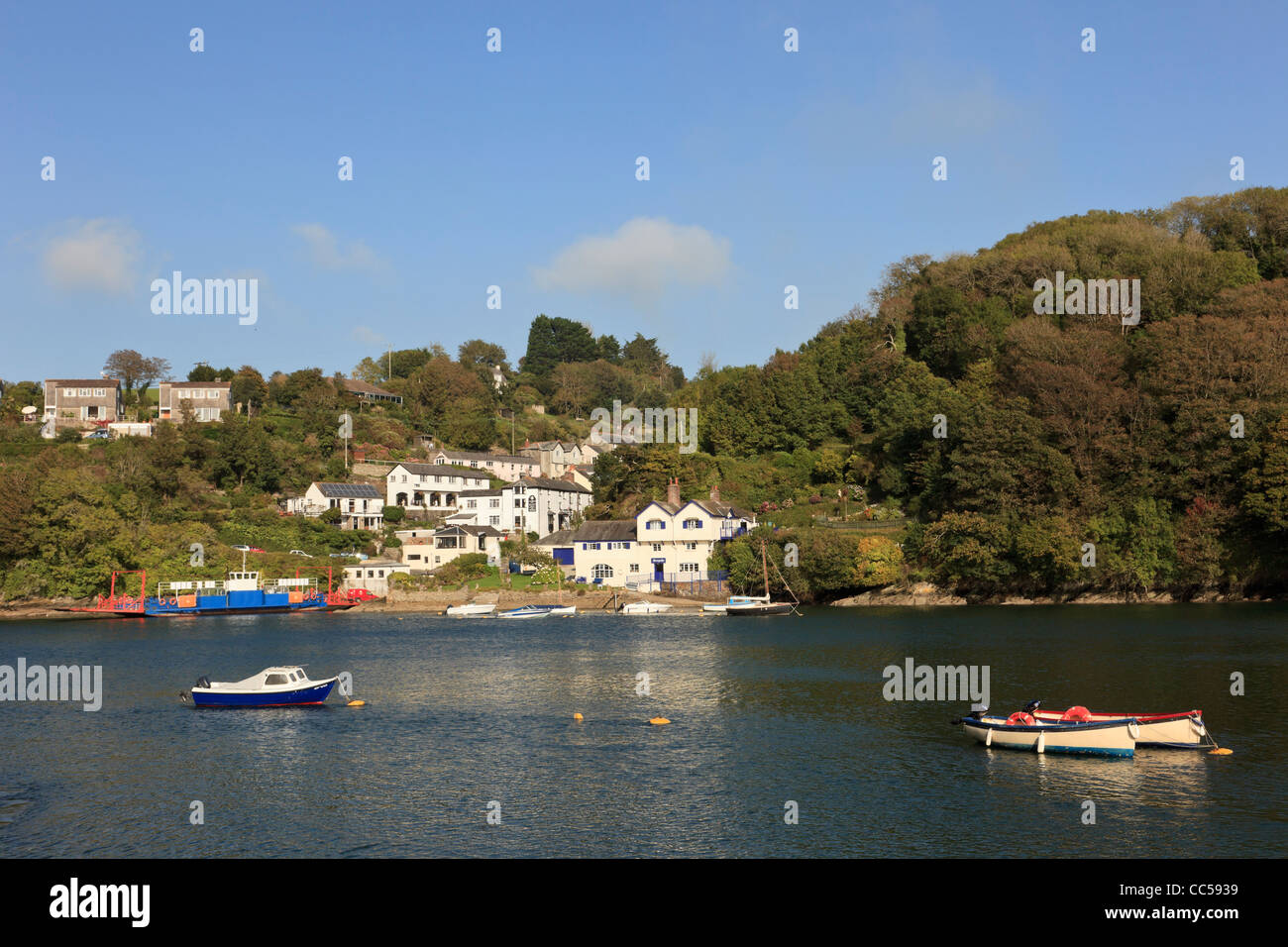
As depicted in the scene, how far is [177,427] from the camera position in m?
127

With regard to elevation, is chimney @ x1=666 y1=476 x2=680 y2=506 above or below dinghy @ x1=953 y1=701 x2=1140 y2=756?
above

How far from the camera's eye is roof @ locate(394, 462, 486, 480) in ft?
417

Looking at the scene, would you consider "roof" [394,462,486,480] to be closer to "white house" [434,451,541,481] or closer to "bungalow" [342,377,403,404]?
"white house" [434,451,541,481]

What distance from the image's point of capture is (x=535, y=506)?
400ft

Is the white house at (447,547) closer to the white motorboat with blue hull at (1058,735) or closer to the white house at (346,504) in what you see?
the white house at (346,504)

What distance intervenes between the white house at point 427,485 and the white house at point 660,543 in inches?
1256

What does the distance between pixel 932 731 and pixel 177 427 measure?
379ft

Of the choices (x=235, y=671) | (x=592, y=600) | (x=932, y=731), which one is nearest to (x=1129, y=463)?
(x=592, y=600)

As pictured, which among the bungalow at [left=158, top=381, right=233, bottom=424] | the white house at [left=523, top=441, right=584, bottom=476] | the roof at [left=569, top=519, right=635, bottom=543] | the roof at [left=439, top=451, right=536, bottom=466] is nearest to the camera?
the roof at [left=569, top=519, right=635, bottom=543]

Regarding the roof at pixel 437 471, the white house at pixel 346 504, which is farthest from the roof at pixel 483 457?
→ the white house at pixel 346 504

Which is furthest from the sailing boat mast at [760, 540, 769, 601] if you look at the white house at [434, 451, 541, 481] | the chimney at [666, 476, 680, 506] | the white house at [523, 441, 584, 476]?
the white house at [523, 441, 584, 476]

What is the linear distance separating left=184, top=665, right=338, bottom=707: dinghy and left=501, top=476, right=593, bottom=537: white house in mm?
74878

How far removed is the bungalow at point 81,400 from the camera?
148 meters
